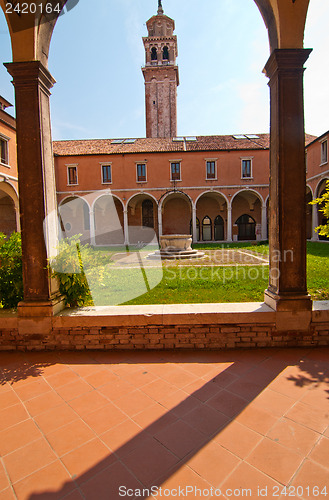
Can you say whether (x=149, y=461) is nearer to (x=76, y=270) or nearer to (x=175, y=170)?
(x=76, y=270)

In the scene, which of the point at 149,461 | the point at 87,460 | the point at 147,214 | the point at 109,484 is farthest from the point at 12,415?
the point at 147,214

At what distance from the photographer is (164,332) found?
128 inches

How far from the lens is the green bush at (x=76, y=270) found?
338cm

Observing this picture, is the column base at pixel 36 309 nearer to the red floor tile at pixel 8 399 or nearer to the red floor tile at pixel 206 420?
the red floor tile at pixel 8 399

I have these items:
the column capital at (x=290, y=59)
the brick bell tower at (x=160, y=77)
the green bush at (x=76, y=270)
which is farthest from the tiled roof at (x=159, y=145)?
the green bush at (x=76, y=270)

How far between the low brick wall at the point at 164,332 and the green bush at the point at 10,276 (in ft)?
1.28

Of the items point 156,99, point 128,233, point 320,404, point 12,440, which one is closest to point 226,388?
point 320,404

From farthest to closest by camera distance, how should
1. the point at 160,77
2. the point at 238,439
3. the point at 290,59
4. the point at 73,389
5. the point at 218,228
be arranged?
the point at 160,77, the point at 218,228, the point at 290,59, the point at 73,389, the point at 238,439

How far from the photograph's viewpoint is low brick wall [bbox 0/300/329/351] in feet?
10.5

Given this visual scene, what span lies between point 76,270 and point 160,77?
123 feet

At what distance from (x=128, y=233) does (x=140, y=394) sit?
A: 23236mm

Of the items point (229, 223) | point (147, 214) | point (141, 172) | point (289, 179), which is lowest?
point (289, 179)

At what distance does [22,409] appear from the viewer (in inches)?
88.7

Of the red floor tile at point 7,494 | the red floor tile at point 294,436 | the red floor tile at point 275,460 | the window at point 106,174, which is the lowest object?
the red floor tile at point 7,494
